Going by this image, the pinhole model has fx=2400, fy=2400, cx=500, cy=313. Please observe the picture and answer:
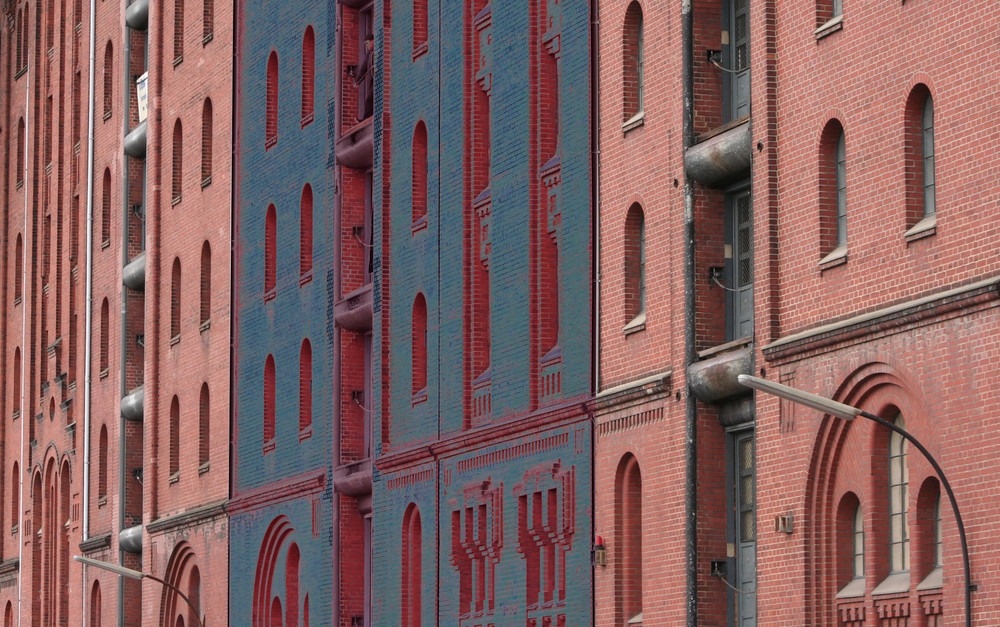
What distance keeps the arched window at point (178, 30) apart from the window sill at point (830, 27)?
3091 cm

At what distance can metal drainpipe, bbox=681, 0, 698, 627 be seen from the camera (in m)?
34.7

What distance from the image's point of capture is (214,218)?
5656 cm

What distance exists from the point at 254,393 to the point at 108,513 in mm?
11686

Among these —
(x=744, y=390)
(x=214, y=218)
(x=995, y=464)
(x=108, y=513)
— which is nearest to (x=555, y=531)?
(x=744, y=390)

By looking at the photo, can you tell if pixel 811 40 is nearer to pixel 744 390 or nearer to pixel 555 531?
pixel 744 390

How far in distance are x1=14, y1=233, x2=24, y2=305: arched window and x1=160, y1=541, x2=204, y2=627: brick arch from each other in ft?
69.5

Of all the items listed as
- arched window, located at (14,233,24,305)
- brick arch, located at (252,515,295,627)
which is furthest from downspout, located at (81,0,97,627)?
brick arch, located at (252,515,295,627)

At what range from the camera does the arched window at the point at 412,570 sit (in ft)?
147

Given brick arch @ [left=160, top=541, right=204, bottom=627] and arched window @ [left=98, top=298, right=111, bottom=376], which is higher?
arched window @ [left=98, top=298, right=111, bottom=376]

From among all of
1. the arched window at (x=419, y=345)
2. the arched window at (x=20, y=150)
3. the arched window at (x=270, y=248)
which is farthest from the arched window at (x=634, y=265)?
the arched window at (x=20, y=150)

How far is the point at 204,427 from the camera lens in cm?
5656

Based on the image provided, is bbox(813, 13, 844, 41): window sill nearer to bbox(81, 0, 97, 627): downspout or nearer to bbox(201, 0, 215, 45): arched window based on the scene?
bbox(201, 0, 215, 45): arched window

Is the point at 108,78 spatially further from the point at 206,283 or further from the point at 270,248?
the point at 270,248

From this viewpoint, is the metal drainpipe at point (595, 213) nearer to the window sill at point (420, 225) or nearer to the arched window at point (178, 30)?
the window sill at point (420, 225)
